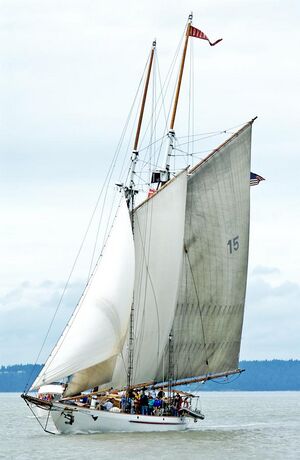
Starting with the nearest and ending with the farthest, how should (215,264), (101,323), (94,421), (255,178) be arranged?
(101,323) < (94,421) < (215,264) < (255,178)

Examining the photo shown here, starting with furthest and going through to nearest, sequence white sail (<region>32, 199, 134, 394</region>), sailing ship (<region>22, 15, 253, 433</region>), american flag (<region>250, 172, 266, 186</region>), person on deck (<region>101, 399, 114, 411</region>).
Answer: american flag (<region>250, 172, 266, 186</region>) → person on deck (<region>101, 399, 114, 411</region>) → sailing ship (<region>22, 15, 253, 433</region>) → white sail (<region>32, 199, 134, 394</region>)

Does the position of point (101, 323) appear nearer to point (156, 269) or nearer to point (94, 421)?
point (94, 421)

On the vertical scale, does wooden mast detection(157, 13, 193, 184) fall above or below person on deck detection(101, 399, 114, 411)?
above

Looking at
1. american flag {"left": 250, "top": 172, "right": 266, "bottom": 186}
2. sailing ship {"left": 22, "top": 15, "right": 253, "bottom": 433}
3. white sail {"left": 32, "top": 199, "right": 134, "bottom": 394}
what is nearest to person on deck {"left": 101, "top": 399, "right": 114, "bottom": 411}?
sailing ship {"left": 22, "top": 15, "right": 253, "bottom": 433}

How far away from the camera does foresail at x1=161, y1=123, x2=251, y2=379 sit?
229 ft

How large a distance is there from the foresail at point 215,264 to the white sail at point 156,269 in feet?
11.9

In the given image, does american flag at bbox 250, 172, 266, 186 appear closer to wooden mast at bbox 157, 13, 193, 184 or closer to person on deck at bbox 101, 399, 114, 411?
wooden mast at bbox 157, 13, 193, 184

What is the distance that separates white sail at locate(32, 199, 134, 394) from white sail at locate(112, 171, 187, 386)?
11.2 ft

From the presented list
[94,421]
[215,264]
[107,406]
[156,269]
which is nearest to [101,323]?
[107,406]

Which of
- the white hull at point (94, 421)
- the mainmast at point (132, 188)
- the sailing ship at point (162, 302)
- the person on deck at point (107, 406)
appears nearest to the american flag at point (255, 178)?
the sailing ship at point (162, 302)

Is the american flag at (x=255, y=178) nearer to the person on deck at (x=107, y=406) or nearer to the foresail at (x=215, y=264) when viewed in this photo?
the foresail at (x=215, y=264)

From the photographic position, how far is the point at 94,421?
6175 cm

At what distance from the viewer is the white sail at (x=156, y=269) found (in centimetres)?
6456

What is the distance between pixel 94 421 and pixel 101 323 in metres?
6.16
